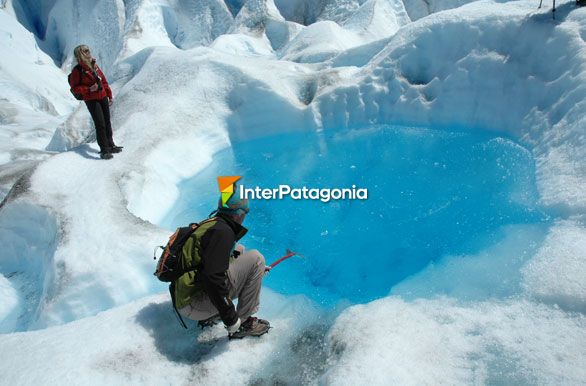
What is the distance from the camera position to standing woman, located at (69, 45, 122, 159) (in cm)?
624

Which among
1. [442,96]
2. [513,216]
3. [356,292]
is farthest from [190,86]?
[513,216]

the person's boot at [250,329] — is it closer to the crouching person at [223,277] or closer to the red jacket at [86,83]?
the crouching person at [223,277]

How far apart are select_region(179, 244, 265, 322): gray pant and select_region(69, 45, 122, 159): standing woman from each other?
4.26 m

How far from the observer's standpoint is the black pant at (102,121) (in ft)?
21.9

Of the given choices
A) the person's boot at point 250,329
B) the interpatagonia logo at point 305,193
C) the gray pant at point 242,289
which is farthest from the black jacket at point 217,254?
the interpatagonia logo at point 305,193

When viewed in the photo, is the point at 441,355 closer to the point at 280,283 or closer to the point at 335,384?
the point at 335,384

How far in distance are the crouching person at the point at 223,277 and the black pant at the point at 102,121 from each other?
4059 millimetres

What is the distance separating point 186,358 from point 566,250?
355 cm

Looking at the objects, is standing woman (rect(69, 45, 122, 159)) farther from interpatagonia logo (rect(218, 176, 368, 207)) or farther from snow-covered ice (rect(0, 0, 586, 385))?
interpatagonia logo (rect(218, 176, 368, 207))

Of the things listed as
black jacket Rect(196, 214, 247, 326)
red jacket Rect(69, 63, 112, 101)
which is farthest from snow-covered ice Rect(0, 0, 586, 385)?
red jacket Rect(69, 63, 112, 101)

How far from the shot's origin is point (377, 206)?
5.82m

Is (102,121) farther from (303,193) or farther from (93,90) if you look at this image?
(303,193)

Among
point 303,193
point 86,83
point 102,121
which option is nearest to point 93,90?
point 86,83

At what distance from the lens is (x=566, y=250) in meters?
3.89
